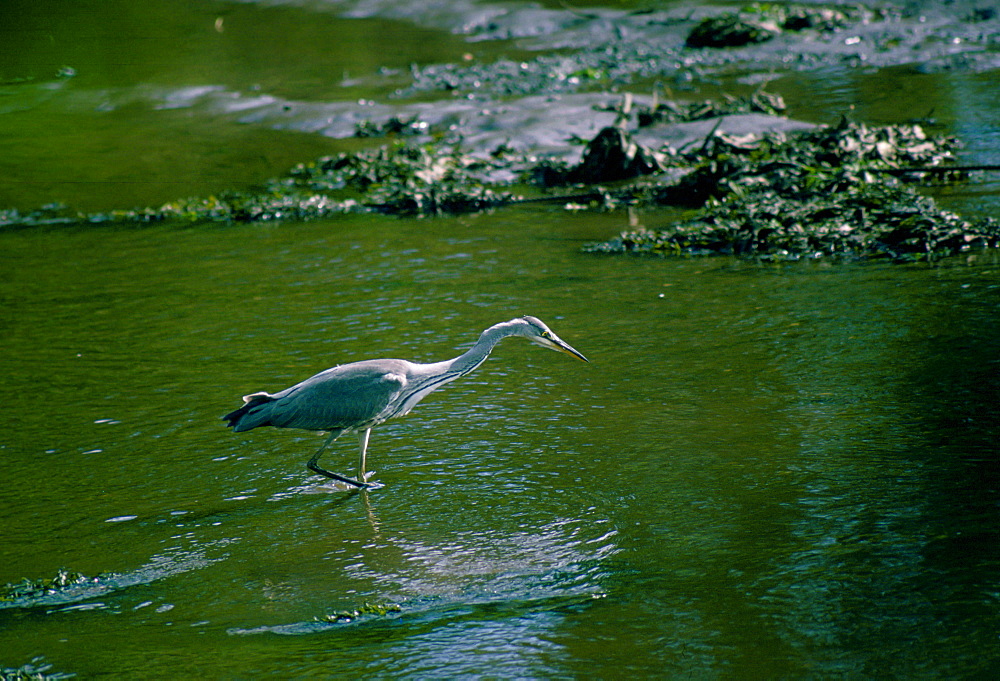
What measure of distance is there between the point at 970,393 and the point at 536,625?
3406 millimetres

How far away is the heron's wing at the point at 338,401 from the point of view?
5859mm

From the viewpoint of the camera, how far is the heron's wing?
5859 millimetres

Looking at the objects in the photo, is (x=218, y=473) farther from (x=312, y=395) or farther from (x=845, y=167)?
(x=845, y=167)

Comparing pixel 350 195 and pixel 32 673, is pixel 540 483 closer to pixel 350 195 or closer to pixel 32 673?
pixel 32 673

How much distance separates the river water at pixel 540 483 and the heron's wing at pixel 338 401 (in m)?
0.42

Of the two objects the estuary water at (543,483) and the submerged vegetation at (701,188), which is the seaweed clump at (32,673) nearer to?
the estuary water at (543,483)

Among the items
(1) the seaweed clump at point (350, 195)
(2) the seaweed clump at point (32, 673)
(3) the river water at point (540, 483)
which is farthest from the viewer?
(1) the seaweed clump at point (350, 195)

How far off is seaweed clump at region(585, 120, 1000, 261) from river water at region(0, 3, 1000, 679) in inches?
17.2

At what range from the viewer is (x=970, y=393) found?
247 inches

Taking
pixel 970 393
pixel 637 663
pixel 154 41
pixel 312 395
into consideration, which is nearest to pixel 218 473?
pixel 312 395

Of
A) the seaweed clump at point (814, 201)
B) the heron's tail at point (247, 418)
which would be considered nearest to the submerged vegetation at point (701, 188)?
the seaweed clump at point (814, 201)

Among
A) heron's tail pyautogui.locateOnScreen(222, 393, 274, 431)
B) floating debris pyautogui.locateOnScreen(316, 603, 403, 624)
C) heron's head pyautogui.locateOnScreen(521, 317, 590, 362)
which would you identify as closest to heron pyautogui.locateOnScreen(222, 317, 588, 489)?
heron's tail pyautogui.locateOnScreen(222, 393, 274, 431)

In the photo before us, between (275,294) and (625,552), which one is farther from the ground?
(275,294)

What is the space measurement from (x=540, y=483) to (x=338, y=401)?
1.22 meters
